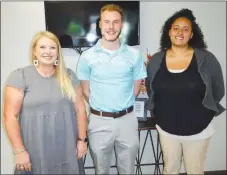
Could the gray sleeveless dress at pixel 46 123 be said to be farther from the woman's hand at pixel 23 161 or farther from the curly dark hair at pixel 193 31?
the curly dark hair at pixel 193 31

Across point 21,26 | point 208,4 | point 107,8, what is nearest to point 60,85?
point 107,8

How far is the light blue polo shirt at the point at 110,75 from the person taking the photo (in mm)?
1656

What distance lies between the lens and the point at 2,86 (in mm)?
2180

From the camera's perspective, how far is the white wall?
2.04m

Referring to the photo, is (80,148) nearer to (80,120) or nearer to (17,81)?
(80,120)

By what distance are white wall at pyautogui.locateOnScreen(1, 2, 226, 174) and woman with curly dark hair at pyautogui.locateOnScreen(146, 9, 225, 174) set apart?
0.40 metres

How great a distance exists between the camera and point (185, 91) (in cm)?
164

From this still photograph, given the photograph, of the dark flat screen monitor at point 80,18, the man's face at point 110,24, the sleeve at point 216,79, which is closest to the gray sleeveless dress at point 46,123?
the man's face at point 110,24

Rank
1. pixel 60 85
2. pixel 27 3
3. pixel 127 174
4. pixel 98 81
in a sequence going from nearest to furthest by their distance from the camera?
pixel 60 85, pixel 98 81, pixel 127 174, pixel 27 3

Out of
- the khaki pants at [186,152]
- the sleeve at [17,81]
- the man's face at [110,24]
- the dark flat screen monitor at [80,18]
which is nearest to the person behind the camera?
the sleeve at [17,81]

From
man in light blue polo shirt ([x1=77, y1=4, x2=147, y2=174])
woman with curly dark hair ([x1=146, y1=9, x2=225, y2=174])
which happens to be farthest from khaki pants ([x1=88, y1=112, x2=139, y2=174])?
woman with curly dark hair ([x1=146, y1=9, x2=225, y2=174])

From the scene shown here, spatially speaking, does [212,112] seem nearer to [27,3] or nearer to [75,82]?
[75,82]

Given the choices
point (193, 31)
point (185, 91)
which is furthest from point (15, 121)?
point (193, 31)

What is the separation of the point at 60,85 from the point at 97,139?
0.49m
